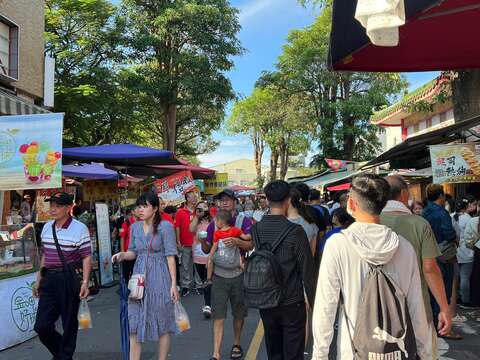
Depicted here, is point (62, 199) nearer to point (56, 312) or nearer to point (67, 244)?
point (67, 244)

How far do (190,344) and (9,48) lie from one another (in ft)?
37.8

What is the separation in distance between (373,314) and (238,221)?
3596 mm

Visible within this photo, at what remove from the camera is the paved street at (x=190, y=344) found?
555 cm

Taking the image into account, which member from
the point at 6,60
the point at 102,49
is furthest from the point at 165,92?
the point at 6,60

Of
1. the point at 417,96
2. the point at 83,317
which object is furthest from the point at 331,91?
the point at 83,317

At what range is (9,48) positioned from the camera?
45.6ft

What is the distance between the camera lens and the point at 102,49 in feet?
78.8

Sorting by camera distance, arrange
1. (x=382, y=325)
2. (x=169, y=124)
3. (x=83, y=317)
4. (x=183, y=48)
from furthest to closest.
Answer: (x=169, y=124) → (x=183, y=48) → (x=83, y=317) → (x=382, y=325)

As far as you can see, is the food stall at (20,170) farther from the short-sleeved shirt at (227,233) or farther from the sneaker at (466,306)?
the sneaker at (466,306)

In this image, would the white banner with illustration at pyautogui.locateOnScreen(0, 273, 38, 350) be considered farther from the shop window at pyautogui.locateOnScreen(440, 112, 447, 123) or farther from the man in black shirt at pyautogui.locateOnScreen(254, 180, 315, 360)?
the shop window at pyautogui.locateOnScreen(440, 112, 447, 123)

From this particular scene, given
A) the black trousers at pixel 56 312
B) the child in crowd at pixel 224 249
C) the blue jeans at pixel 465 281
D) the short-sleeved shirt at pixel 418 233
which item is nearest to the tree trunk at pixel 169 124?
the blue jeans at pixel 465 281

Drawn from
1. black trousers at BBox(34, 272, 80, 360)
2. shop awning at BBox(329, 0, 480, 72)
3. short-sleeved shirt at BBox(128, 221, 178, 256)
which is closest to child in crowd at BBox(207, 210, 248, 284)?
short-sleeved shirt at BBox(128, 221, 178, 256)

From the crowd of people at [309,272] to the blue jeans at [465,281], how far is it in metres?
0.36

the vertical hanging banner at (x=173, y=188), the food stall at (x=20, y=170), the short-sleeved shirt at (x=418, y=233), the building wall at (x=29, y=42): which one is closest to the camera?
the short-sleeved shirt at (x=418, y=233)
